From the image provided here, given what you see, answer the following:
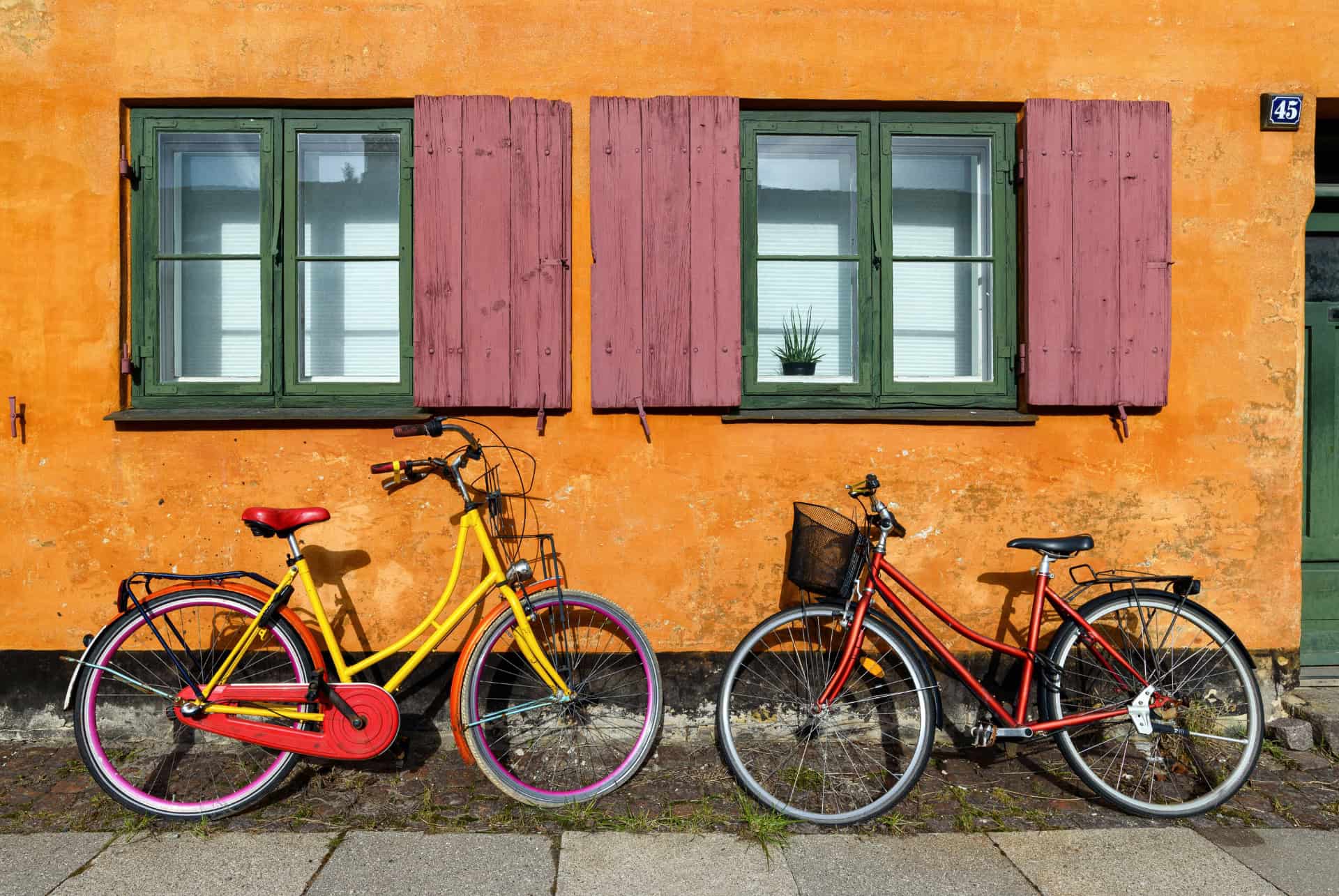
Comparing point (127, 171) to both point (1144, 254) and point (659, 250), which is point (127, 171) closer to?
point (659, 250)

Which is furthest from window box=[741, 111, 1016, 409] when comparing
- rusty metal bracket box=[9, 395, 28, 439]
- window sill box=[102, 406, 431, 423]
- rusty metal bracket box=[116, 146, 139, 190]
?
rusty metal bracket box=[9, 395, 28, 439]

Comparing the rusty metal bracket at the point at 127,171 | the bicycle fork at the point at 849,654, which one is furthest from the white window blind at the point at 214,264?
the bicycle fork at the point at 849,654

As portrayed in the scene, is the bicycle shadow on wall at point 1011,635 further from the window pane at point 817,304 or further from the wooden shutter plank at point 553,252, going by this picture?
the wooden shutter plank at point 553,252

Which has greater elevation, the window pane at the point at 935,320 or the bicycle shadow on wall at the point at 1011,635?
the window pane at the point at 935,320

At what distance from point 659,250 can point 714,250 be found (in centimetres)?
23

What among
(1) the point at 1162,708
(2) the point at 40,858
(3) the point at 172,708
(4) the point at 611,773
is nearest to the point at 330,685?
(3) the point at 172,708

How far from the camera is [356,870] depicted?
296 cm

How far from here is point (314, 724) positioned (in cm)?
347

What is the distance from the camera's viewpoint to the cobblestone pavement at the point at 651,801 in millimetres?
3299

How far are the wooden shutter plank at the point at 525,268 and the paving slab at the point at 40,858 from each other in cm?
216

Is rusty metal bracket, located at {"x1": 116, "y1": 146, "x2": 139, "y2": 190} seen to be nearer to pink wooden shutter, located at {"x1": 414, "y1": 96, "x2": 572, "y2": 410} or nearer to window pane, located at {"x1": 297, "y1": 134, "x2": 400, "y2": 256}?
window pane, located at {"x1": 297, "y1": 134, "x2": 400, "y2": 256}

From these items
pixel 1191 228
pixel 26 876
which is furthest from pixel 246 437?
pixel 1191 228

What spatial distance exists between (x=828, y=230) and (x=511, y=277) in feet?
4.76

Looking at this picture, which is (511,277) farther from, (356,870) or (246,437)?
(356,870)
